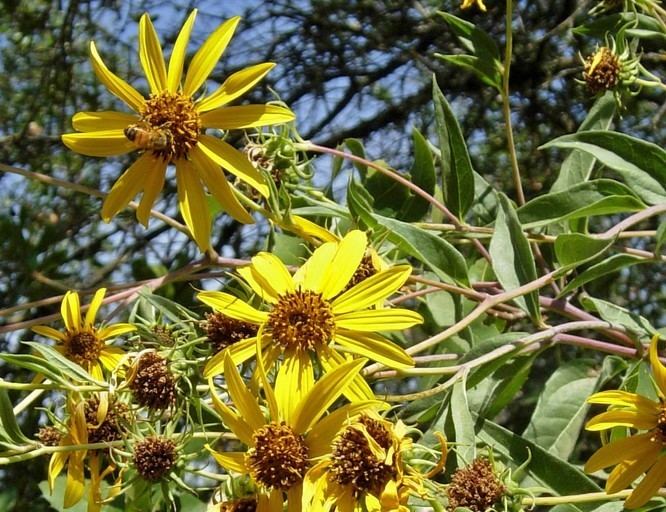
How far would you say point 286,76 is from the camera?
2557 mm

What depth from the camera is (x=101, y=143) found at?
1.20 meters

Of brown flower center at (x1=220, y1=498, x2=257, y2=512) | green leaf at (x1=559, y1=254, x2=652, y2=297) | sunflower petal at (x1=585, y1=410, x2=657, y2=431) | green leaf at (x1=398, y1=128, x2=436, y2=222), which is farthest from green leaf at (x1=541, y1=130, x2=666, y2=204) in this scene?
brown flower center at (x1=220, y1=498, x2=257, y2=512)

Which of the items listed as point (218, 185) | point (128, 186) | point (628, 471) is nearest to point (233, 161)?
point (218, 185)

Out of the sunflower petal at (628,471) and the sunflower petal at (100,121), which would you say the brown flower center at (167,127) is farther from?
the sunflower petal at (628,471)

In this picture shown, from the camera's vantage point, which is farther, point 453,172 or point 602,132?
point 453,172

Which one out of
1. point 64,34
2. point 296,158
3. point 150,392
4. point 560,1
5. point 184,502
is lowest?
point 184,502

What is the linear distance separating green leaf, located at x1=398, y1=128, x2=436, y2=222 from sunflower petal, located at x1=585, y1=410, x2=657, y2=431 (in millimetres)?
519

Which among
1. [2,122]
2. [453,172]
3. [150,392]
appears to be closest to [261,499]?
[150,392]

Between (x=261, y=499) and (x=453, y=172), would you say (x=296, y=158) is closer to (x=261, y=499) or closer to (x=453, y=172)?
(x=453, y=172)

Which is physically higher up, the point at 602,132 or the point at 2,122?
the point at 2,122

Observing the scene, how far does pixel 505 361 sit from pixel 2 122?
1873 millimetres

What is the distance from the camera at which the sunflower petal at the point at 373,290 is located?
3.40ft

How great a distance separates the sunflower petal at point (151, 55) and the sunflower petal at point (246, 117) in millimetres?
75

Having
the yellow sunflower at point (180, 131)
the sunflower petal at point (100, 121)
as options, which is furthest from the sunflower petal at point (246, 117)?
the sunflower petal at point (100, 121)
